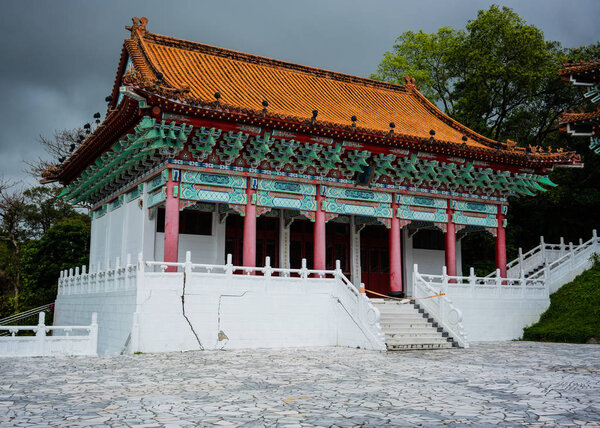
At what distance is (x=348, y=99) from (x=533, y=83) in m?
15.1

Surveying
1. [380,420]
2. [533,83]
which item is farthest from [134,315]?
[533,83]

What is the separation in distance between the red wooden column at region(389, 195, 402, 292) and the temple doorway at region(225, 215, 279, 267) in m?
3.86

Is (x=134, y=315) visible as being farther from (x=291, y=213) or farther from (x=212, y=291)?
(x=291, y=213)

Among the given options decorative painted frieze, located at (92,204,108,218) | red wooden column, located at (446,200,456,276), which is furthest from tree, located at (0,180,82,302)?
red wooden column, located at (446,200,456,276)

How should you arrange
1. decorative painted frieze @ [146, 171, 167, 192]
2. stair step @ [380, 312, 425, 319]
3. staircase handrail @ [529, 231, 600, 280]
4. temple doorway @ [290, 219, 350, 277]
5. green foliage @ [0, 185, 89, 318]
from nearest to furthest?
decorative painted frieze @ [146, 171, 167, 192], stair step @ [380, 312, 425, 319], temple doorway @ [290, 219, 350, 277], staircase handrail @ [529, 231, 600, 280], green foliage @ [0, 185, 89, 318]

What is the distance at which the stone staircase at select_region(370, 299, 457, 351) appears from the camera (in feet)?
49.4

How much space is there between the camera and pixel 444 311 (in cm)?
1648

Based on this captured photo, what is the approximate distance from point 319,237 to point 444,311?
4286 millimetres

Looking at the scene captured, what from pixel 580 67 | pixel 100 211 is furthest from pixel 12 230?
pixel 580 67

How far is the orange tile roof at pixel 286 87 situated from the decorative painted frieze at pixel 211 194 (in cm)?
283

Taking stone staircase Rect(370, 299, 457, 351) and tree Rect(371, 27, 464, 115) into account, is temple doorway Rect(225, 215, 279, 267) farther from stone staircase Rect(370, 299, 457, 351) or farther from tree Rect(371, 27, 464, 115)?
tree Rect(371, 27, 464, 115)

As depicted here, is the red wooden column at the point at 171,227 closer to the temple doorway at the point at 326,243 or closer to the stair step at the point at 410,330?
the temple doorway at the point at 326,243

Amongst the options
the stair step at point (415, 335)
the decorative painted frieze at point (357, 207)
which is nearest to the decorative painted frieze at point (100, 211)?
the decorative painted frieze at point (357, 207)

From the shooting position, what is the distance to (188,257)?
1459 cm
